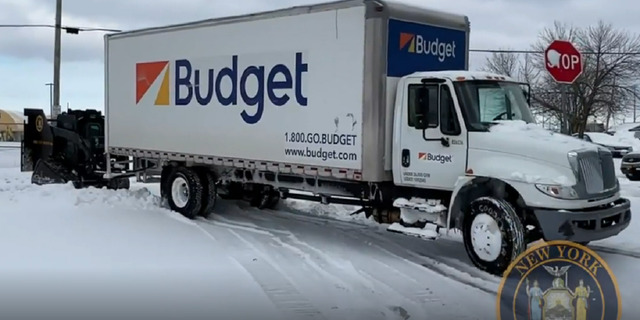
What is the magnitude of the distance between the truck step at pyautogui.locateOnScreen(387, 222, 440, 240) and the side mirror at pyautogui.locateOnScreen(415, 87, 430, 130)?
144 cm

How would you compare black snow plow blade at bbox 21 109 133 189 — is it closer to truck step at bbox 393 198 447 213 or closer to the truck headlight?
truck step at bbox 393 198 447 213

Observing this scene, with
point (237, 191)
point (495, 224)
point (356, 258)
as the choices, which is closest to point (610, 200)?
point (495, 224)

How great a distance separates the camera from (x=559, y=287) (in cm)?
763

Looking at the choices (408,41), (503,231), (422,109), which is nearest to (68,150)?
(408,41)

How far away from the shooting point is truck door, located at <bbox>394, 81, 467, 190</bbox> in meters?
9.47

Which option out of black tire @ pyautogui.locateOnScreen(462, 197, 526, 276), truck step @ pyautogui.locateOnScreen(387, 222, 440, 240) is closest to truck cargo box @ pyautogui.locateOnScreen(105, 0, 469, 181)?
truck step @ pyautogui.locateOnScreen(387, 222, 440, 240)

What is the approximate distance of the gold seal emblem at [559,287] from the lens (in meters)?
6.99

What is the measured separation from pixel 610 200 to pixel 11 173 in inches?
661

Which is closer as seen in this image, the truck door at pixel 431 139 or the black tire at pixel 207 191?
the truck door at pixel 431 139

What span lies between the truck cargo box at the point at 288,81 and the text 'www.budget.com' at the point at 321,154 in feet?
0.07

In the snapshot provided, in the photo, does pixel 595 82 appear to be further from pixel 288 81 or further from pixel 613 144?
pixel 288 81

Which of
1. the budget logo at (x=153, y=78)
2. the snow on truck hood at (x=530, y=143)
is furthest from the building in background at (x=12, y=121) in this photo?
the snow on truck hood at (x=530, y=143)

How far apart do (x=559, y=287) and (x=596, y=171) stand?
1971 millimetres

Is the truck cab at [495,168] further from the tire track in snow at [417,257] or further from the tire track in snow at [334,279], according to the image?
the tire track in snow at [334,279]
